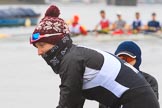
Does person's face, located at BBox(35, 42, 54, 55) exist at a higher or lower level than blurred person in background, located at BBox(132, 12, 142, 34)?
higher

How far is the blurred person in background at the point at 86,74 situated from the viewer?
2.79 meters

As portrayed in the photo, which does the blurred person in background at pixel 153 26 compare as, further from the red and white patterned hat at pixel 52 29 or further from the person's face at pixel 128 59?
the red and white patterned hat at pixel 52 29

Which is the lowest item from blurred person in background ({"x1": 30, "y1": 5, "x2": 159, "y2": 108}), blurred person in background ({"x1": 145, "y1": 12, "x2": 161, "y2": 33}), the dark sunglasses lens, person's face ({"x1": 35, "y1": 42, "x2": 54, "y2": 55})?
blurred person in background ({"x1": 145, "y1": 12, "x2": 161, "y2": 33})

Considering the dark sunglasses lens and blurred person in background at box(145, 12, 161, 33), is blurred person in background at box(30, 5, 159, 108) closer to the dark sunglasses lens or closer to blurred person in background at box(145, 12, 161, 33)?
the dark sunglasses lens

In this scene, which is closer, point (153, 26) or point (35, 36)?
point (35, 36)

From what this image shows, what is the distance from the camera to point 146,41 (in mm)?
20641

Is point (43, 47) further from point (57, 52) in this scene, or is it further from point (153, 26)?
point (153, 26)

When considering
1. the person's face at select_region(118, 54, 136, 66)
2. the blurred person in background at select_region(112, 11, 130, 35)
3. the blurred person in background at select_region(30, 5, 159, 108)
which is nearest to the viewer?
the blurred person in background at select_region(30, 5, 159, 108)

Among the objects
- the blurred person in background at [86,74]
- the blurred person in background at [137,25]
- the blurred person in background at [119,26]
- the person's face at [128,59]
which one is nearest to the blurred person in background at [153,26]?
the blurred person in background at [137,25]

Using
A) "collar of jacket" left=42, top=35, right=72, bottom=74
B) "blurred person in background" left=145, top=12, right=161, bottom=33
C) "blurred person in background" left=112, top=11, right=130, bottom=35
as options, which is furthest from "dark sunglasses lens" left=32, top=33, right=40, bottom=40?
"blurred person in background" left=145, top=12, right=161, bottom=33

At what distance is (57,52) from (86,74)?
0.67 feet

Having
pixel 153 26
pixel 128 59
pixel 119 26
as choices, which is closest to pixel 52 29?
pixel 128 59

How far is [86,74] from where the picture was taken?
280cm

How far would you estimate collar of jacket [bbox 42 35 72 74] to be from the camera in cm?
284
